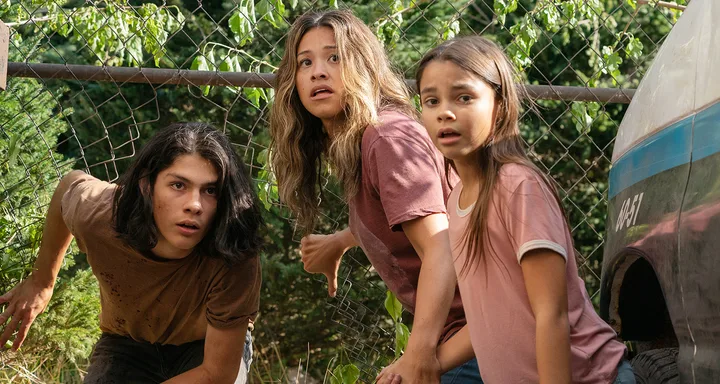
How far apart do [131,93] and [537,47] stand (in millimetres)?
3546

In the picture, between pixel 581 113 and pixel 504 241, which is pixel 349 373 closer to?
pixel 581 113

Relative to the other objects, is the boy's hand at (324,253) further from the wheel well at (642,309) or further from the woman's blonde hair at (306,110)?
the wheel well at (642,309)

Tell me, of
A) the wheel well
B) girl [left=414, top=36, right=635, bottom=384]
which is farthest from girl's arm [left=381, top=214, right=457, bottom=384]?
the wheel well

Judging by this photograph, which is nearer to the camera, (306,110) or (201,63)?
(306,110)

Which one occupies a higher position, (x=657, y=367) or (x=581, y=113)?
(x=581, y=113)

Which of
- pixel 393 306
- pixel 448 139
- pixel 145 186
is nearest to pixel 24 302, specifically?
pixel 145 186

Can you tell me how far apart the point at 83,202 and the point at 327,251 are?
901 mm

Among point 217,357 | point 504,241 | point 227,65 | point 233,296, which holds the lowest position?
point 217,357

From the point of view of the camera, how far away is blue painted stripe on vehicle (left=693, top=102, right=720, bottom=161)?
6.53 feet

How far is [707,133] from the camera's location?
2043 mm

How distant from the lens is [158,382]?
382cm

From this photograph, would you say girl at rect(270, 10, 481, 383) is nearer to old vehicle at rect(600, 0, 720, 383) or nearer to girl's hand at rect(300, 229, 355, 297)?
girl's hand at rect(300, 229, 355, 297)

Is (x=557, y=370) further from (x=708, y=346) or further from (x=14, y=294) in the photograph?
(x=14, y=294)

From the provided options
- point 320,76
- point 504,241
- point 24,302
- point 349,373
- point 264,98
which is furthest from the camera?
point 264,98
